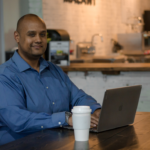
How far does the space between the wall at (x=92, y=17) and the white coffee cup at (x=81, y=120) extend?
16.2ft

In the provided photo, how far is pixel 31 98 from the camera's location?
1.97 metres

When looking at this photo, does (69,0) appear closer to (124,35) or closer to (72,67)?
(124,35)

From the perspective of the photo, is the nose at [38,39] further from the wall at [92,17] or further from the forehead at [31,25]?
the wall at [92,17]

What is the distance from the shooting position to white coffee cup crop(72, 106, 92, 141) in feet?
4.51

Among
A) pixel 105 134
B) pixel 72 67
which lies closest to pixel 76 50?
pixel 72 67

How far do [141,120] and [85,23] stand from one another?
591cm

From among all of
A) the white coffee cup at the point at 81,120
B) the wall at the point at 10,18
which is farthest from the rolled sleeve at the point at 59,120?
the wall at the point at 10,18

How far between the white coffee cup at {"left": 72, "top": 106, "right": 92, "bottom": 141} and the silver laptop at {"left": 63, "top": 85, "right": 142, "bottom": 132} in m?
0.15

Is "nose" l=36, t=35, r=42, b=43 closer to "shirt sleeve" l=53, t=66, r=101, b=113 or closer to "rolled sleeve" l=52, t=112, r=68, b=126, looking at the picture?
"shirt sleeve" l=53, t=66, r=101, b=113

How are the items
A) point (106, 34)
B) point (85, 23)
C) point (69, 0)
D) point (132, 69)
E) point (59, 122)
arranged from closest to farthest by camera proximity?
point (59, 122) → point (132, 69) → point (69, 0) → point (85, 23) → point (106, 34)

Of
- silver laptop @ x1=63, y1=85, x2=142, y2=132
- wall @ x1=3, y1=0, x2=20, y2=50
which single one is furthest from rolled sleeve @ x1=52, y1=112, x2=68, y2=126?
wall @ x1=3, y1=0, x2=20, y2=50

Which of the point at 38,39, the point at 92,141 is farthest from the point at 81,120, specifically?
the point at 38,39

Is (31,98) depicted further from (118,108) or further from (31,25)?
(118,108)

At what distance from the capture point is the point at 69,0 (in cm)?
686
